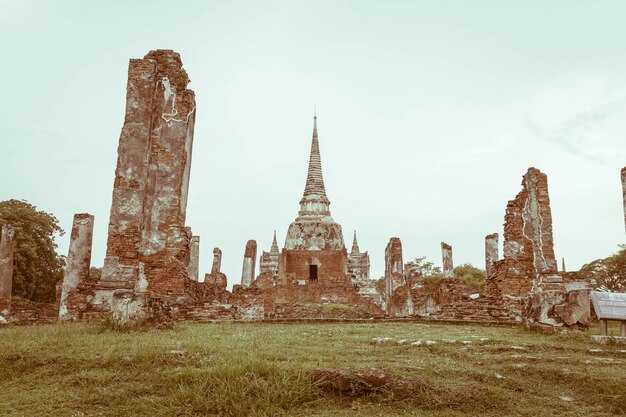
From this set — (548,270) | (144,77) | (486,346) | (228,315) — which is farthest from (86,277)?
(548,270)

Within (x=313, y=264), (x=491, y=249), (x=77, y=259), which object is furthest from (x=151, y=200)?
(x=313, y=264)

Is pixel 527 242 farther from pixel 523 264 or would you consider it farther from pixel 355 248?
pixel 355 248

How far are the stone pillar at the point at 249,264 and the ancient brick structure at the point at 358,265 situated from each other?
8510mm

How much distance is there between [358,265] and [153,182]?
30.5m

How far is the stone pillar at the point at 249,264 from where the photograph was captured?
3188cm

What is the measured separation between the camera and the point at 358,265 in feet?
137

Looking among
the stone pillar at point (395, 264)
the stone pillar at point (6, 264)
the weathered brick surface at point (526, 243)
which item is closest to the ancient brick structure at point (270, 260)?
the stone pillar at point (395, 264)

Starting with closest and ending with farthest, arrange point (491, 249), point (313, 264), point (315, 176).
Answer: point (491, 249) < point (313, 264) < point (315, 176)

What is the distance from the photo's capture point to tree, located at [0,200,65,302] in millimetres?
25781

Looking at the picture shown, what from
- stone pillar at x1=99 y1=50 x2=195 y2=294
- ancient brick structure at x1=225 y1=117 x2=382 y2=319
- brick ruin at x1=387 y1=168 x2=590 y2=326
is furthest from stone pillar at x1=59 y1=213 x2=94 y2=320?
ancient brick structure at x1=225 y1=117 x2=382 y2=319

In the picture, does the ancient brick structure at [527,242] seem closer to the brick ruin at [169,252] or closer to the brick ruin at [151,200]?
the brick ruin at [169,252]

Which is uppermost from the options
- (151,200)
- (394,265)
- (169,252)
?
A: (151,200)

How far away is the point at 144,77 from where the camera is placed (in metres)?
12.7

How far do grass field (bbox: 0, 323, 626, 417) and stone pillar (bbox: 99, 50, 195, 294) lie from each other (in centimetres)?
511
